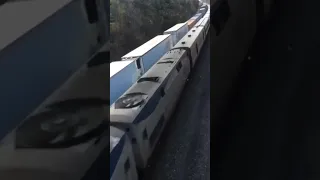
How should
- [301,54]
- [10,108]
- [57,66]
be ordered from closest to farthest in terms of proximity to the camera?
[10,108], [57,66], [301,54]

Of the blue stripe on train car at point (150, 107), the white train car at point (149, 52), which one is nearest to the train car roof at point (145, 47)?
the white train car at point (149, 52)

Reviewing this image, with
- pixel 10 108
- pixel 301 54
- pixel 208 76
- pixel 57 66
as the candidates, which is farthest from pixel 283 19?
pixel 10 108

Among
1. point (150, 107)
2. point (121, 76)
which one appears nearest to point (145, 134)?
point (150, 107)

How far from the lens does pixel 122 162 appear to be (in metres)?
0.99

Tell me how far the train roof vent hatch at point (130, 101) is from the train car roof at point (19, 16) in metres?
0.31

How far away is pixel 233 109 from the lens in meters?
1.06

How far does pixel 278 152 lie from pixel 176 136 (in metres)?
0.29

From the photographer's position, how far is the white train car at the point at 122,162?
0.98 m

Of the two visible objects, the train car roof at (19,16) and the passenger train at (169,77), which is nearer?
the train car roof at (19,16)

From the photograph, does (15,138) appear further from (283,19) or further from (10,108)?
(283,19)

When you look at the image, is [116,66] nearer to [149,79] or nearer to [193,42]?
[149,79]

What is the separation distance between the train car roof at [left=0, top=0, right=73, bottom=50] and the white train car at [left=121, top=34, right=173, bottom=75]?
287mm

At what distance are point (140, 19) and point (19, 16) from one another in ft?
1.24

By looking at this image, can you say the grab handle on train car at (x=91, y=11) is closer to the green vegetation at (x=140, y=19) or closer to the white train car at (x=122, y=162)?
the green vegetation at (x=140, y=19)
